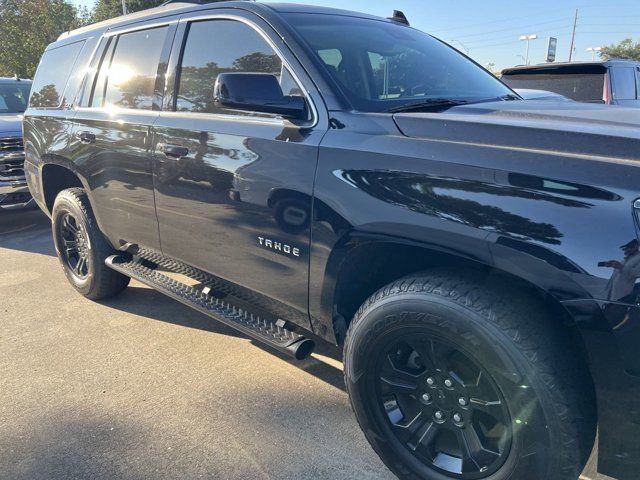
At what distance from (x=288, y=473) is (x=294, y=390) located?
646 mm

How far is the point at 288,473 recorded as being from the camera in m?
2.29

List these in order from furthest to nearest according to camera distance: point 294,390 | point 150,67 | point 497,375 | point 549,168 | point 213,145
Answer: point 150,67 < point 294,390 < point 213,145 < point 497,375 < point 549,168

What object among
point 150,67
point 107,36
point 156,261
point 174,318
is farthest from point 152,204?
point 107,36

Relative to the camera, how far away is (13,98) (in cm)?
785

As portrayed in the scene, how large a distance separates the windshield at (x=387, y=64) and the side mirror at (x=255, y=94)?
263 mm

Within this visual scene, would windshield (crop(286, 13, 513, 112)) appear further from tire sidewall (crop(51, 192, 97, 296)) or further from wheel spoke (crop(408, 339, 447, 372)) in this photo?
tire sidewall (crop(51, 192, 97, 296))

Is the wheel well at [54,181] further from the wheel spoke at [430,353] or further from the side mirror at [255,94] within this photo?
the wheel spoke at [430,353]

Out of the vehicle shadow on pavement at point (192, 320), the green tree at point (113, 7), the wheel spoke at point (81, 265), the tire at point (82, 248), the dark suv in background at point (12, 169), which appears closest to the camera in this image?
the vehicle shadow on pavement at point (192, 320)

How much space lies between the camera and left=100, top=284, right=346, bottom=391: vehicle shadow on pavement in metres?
3.12

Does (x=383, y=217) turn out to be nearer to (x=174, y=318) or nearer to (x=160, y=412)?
(x=160, y=412)

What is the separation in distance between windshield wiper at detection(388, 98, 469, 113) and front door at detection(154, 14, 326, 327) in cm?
39

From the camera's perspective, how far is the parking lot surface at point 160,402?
2.36 m

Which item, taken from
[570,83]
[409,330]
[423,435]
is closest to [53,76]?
[409,330]

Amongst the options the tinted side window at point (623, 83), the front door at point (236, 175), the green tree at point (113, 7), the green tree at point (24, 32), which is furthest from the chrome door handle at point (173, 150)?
the green tree at point (113, 7)
